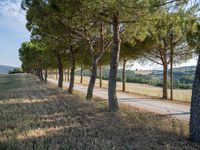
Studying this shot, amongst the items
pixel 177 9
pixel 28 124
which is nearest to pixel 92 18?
pixel 177 9

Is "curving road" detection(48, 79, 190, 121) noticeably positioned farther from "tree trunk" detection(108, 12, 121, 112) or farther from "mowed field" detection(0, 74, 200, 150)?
"mowed field" detection(0, 74, 200, 150)

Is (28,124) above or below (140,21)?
below

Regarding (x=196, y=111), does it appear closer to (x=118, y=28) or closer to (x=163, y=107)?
(x=118, y=28)

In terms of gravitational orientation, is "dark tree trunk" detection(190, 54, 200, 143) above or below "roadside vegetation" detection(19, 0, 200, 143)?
below

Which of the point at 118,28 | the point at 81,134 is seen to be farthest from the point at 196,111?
the point at 118,28

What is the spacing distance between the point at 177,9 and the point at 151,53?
2043 centimetres

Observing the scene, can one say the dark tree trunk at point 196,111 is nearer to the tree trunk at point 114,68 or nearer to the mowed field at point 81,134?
the mowed field at point 81,134

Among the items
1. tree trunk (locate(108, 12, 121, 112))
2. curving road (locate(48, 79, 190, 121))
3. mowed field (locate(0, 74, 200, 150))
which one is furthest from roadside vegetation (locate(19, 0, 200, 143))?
curving road (locate(48, 79, 190, 121))

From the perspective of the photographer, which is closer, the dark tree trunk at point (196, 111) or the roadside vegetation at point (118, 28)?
the dark tree trunk at point (196, 111)

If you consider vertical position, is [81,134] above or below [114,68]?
below

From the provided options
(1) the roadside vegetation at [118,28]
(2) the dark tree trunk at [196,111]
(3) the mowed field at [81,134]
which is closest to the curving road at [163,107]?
(1) the roadside vegetation at [118,28]

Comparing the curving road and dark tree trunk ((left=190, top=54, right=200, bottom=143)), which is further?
the curving road

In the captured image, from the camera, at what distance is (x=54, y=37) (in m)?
26.6

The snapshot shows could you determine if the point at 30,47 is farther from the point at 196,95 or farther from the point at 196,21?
the point at 196,95
